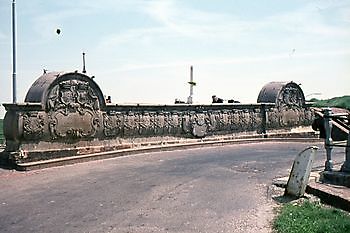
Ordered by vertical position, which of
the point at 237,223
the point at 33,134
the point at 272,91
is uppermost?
the point at 272,91

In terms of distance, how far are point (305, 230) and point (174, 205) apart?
254 centimetres

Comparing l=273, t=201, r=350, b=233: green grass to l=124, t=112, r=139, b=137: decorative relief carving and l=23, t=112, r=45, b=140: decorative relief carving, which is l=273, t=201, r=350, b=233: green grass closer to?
l=23, t=112, r=45, b=140: decorative relief carving

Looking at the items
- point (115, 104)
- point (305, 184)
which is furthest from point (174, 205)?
point (115, 104)

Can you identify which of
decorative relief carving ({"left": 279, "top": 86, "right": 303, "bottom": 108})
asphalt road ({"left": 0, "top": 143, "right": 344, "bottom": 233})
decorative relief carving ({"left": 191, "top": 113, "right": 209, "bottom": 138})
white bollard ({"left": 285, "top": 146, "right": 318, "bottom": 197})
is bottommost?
asphalt road ({"left": 0, "top": 143, "right": 344, "bottom": 233})

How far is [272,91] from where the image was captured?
22062mm

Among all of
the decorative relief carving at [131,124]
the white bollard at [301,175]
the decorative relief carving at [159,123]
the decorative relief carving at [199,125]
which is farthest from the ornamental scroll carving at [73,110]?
the white bollard at [301,175]

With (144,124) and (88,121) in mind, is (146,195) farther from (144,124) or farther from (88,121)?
(144,124)

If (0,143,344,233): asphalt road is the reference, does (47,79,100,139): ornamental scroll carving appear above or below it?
above

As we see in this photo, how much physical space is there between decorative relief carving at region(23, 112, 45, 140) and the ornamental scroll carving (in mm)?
344

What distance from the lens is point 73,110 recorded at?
47.9 ft

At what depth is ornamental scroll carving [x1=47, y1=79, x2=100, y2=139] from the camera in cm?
1407

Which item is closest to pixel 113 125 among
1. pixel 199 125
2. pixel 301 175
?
pixel 199 125

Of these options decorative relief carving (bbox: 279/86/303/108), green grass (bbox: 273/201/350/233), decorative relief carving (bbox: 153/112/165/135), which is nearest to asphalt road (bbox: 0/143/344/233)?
green grass (bbox: 273/201/350/233)

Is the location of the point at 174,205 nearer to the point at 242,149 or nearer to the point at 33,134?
the point at 33,134
